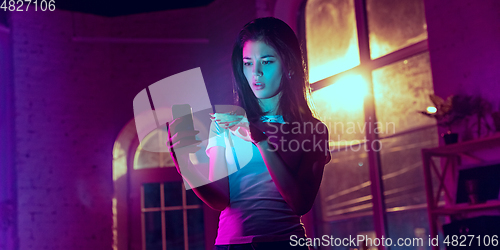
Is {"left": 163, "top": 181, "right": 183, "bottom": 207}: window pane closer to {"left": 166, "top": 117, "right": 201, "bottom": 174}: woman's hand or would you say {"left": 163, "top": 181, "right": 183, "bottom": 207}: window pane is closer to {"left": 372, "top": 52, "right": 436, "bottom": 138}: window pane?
{"left": 372, "top": 52, "right": 436, "bottom": 138}: window pane

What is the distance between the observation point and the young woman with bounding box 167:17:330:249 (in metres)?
0.87

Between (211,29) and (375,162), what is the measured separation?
105 inches

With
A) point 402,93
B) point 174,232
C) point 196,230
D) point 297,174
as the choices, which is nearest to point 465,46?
point 402,93

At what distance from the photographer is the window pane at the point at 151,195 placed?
518 centimetres

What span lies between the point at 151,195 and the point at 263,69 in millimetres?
4480

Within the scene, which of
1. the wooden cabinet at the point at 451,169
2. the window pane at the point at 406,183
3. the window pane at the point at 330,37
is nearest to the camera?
the wooden cabinet at the point at 451,169

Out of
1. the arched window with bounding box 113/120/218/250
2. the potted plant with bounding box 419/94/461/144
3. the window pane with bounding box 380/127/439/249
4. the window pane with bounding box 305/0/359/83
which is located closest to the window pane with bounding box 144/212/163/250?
the arched window with bounding box 113/120/218/250

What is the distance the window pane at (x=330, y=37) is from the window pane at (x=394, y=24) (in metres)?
0.21

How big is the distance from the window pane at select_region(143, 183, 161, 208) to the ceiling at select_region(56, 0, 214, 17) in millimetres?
2140

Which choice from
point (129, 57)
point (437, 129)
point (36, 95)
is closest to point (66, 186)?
point (36, 95)

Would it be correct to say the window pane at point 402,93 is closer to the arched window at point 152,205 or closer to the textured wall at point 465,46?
the textured wall at point 465,46

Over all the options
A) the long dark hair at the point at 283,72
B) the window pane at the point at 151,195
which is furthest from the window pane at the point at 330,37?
the long dark hair at the point at 283,72

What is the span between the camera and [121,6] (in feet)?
16.9

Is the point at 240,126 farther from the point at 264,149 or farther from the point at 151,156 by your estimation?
the point at 151,156
